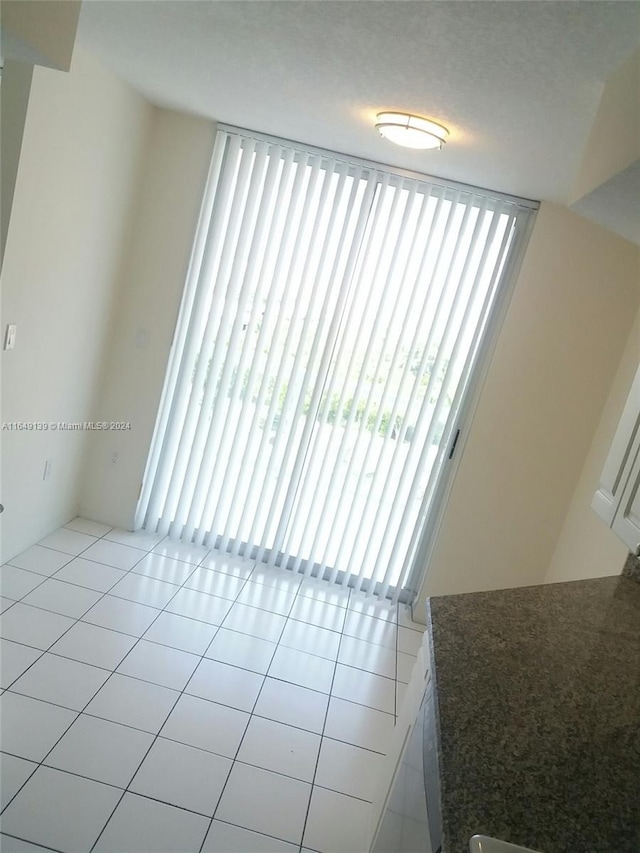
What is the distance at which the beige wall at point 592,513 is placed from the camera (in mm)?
3225

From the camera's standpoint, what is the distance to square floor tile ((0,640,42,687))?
2.64 meters

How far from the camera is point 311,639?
355 centimetres

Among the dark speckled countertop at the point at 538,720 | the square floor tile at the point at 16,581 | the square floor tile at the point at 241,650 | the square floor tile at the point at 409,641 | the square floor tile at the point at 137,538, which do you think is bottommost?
the square floor tile at the point at 241,650

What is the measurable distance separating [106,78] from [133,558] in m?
2.50

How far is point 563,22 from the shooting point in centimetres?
167

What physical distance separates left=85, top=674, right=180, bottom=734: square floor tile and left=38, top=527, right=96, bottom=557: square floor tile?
119 cm

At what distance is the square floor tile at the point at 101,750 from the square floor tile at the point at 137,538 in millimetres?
1617

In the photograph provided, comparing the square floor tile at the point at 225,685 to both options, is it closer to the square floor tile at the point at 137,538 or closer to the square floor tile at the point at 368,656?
the square floor tile at the point at 368,656

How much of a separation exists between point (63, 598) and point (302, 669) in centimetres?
120

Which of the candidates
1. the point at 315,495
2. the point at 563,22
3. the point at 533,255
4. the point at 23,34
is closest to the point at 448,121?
the point at 563,22

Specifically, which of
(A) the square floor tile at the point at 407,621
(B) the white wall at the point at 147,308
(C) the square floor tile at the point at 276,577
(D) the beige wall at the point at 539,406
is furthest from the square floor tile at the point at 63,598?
(D) the beige wall at the point at 539,406

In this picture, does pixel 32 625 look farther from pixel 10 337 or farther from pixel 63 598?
pixel 10 337

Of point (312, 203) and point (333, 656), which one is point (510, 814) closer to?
point (333, 656)

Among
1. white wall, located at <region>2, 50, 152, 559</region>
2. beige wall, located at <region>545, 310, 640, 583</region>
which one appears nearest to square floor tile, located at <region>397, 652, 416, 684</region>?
beige wall, located at <region>545, 310, 640, 583</region>
